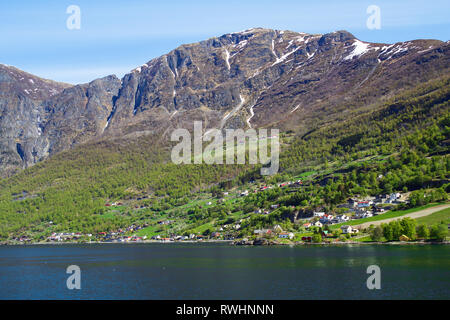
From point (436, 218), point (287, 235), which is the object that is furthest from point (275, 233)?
point (436, 218)

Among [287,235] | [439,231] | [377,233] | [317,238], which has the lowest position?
[287,235]

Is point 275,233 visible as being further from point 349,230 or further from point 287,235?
point 349,230

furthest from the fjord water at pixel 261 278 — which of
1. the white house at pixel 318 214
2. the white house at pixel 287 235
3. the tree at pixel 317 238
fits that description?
the white house at pixel 318 214

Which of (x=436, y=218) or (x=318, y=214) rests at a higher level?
(x=436, y=218)

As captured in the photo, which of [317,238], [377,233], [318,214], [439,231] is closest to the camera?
[439,231]

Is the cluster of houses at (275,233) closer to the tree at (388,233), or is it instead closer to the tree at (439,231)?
the tree at (388,233)

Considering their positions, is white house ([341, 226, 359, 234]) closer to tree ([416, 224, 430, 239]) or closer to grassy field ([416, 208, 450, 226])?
grassy field ([416, 208, 450, 226])

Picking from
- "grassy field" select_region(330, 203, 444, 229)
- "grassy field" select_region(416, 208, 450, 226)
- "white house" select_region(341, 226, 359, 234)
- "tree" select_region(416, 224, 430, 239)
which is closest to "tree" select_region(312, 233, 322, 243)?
"white house" select_region(341, 226, 359, 234)
